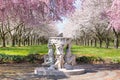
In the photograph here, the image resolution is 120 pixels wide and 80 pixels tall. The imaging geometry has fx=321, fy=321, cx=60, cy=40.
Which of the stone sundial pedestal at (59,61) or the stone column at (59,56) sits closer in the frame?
the stone sundial pedestal at (59,61)

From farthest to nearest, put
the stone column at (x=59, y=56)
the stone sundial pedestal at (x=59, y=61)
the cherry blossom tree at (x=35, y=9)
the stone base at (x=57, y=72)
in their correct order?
the cherry blossom tree at (x=35, y=9) → the stone column at (x=59, y=56) → the stone sundial pedestal at (x=59, y=61) → the stone base at (x=57, y=72)

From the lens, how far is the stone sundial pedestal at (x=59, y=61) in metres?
16.2

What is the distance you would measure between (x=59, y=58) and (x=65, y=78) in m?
2.09

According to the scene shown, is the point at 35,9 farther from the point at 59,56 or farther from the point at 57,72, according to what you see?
the point at 57,72

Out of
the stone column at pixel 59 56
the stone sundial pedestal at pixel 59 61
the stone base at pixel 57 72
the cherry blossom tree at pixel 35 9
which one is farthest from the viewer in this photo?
the cherry blossom tree at pixel 35 9

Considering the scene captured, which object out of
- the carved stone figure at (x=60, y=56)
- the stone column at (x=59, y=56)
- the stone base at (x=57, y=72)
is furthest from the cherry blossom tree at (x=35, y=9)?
the stone base at (x=57, y=72)

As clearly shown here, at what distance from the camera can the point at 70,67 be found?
677 inches

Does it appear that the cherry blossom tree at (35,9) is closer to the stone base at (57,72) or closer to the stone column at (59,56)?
the stone column at (59,56)

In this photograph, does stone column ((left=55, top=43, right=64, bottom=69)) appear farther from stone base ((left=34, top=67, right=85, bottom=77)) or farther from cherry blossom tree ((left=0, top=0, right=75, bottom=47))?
cherry blossom tree ((left=0, top=0, right=75, bottom=47))

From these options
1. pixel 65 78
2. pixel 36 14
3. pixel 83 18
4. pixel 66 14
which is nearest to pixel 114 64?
pixel 66 14

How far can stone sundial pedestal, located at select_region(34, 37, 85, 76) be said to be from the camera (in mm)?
16219

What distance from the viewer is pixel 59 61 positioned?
16.9 metres

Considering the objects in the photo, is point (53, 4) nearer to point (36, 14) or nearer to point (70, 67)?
point (36, 14)

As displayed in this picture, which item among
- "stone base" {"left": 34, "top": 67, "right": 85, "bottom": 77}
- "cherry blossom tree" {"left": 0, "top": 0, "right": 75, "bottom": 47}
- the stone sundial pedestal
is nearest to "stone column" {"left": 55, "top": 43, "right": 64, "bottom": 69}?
the stone sundial pedestal
